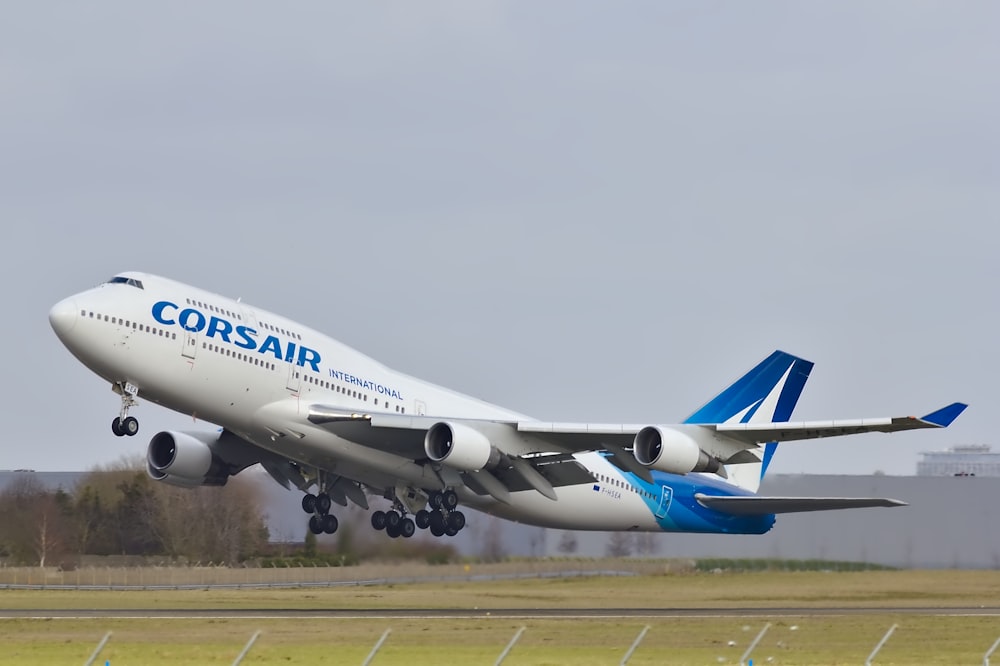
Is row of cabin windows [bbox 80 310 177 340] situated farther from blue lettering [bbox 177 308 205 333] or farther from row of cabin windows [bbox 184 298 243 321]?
row of cabin windows [bbox 184 298 243 321]

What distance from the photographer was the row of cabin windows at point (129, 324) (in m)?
36.9

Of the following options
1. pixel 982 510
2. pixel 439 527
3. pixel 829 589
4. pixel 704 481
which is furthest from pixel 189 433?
pixel 982 510

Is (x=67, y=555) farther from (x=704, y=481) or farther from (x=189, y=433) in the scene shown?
(x=704, y=481)

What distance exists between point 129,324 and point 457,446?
28.5 ft

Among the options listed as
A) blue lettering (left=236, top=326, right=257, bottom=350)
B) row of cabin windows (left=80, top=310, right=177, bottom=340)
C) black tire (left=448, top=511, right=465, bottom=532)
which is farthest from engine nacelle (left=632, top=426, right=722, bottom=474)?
row of cabin windows (left=80, top=310, right=177, bottom=340)

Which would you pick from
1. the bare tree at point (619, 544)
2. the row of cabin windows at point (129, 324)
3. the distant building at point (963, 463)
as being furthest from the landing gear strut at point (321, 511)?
the distant building at point (963, 463)

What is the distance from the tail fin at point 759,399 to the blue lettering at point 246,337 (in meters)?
16.7

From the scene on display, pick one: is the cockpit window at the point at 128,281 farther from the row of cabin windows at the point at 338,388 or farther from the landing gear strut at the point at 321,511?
the landing gear strut at the point at 321,511

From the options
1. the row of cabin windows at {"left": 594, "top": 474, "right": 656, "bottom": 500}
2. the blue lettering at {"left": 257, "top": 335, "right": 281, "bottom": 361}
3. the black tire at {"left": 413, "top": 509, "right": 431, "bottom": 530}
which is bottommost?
the black tire at {"left": 413, "top": 509, "right": 431, "bottom": 530}

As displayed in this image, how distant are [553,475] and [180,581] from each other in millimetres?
12309

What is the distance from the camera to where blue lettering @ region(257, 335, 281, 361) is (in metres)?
39.2

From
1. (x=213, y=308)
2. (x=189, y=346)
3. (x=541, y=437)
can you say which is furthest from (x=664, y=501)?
(x=189, y=346)

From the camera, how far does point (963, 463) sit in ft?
257

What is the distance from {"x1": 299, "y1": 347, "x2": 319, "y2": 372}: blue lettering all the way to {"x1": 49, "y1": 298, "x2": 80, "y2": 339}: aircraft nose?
19.4 feet
